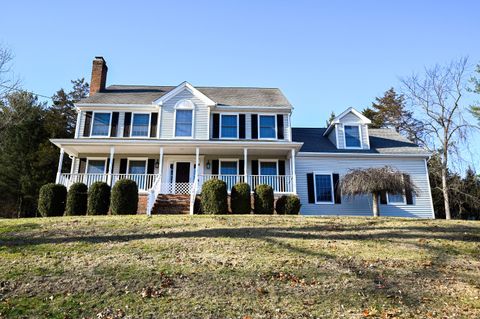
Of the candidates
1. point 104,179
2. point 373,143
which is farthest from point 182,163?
point 373,143

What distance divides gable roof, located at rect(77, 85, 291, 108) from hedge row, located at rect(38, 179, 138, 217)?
655 cm

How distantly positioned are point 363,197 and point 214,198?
829 centimetres

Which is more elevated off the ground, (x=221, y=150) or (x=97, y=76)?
(x=97, y=76)

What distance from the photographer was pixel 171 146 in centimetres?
1748

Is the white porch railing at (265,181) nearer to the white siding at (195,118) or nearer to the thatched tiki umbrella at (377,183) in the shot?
the white siding at (195,118)

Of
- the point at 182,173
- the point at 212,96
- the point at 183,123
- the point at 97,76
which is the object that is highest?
the point at 97,76

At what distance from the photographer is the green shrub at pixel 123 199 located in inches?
556

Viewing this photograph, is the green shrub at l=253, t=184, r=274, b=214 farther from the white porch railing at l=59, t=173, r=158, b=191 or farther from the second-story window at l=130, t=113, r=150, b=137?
the second-story window at l=130, t=113, r=150, b=137

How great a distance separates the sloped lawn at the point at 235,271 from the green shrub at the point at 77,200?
12.1 feet

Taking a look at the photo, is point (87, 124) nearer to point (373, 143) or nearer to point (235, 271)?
point (235, 271)

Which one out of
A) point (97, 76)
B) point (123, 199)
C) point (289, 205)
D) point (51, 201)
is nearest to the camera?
point (123, 199)

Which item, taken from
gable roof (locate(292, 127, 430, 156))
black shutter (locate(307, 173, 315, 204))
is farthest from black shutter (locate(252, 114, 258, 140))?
black shutter (locate(307, 173, 315, 204))

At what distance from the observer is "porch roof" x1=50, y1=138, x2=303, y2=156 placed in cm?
1711

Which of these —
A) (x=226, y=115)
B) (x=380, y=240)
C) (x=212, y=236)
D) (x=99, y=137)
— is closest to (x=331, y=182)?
(x=226, y=115)
